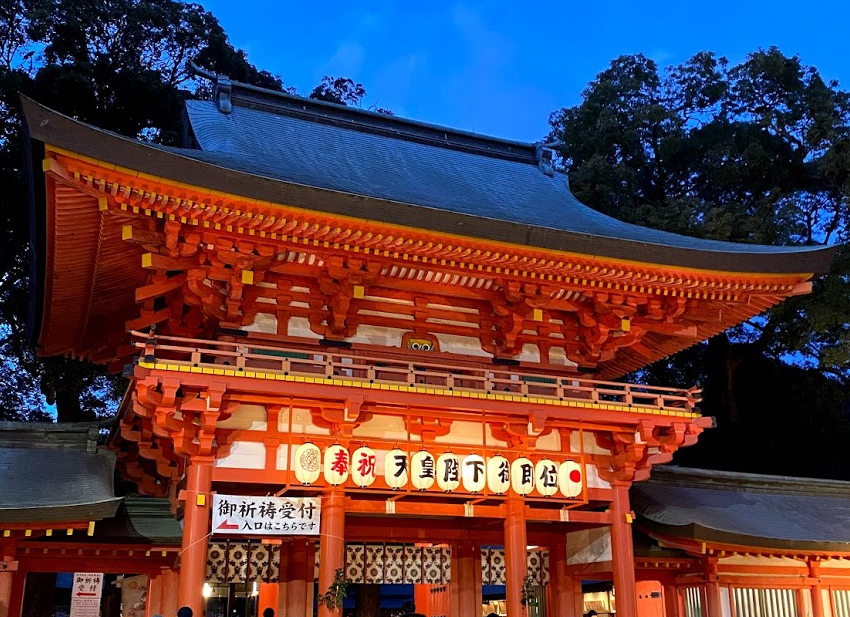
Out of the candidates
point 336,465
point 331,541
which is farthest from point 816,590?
point 336,465

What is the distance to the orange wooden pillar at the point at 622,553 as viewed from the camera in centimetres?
1057

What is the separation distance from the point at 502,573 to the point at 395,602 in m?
8.97

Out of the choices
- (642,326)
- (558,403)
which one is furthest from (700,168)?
(558,403)

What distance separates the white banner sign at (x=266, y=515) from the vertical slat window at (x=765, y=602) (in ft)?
24.2

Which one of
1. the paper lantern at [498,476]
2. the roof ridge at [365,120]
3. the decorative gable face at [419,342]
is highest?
the roof ridge at [365,120]

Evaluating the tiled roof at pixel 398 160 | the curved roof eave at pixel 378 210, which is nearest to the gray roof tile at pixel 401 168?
the tiled roof at pixel 398 160

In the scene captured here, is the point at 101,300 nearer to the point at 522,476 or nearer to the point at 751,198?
the point at 522,476

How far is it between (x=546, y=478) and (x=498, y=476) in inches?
29.1

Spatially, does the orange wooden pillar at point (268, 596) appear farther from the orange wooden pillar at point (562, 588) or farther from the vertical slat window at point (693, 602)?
the vertical slat window at point (693, 602)

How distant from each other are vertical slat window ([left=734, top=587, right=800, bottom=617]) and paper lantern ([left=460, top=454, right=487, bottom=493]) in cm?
536

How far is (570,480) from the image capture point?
10.7 meters

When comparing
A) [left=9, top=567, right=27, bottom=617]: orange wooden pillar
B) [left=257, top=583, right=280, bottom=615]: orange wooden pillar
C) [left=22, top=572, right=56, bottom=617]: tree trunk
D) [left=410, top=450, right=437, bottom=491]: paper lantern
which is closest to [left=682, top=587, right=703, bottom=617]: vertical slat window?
[left=410, top=450, right=437, bottom=491]: paper lantern

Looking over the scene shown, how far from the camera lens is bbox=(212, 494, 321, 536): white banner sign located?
8.95 m

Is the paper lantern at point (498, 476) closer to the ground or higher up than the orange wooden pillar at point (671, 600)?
higher up
